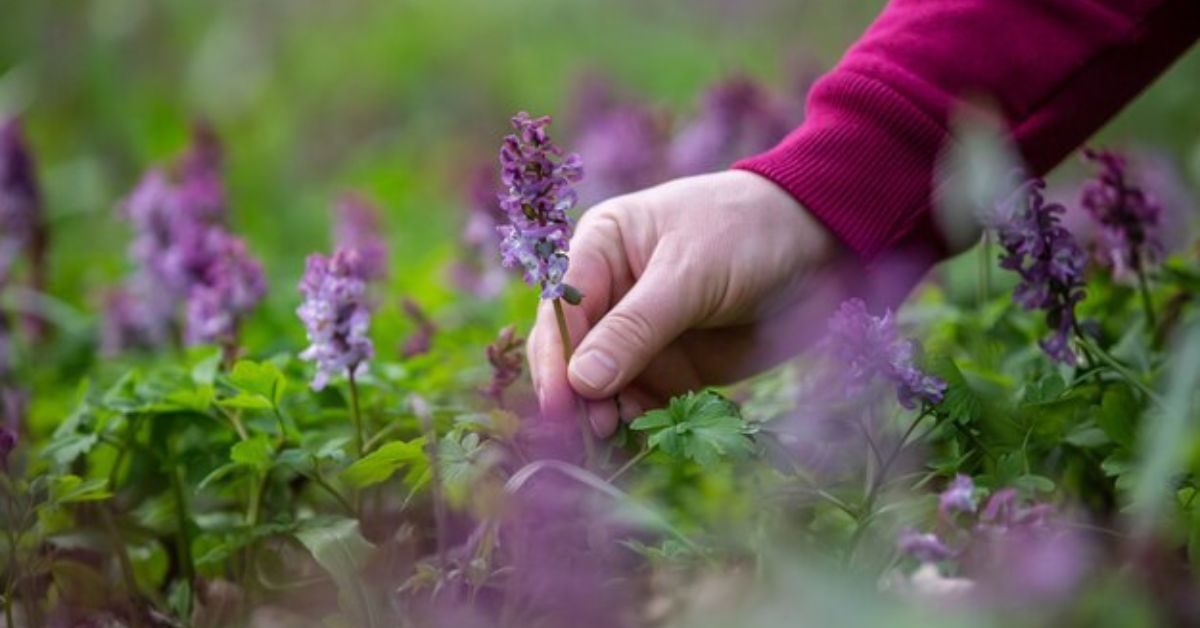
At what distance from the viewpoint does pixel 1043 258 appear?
1.54m

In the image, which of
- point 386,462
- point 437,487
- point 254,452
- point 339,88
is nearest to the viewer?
point 437,487

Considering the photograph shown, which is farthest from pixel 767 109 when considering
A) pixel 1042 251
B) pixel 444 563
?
pixel 444 563

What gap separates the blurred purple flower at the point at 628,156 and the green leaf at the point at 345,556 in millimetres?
1598

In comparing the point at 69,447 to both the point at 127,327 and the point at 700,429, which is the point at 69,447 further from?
the point at 127,327

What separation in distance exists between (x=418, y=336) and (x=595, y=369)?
2.43 feet

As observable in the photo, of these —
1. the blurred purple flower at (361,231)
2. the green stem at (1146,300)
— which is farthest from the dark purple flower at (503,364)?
the blurred purple flower at (361,231)

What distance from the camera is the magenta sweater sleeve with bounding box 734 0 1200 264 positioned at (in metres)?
1.73

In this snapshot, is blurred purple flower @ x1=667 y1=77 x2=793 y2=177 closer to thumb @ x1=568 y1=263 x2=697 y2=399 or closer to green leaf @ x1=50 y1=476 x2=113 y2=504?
thumb @ x1=568 y1=263 x2=697 y2=399

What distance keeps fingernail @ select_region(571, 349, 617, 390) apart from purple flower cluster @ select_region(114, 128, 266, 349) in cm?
81

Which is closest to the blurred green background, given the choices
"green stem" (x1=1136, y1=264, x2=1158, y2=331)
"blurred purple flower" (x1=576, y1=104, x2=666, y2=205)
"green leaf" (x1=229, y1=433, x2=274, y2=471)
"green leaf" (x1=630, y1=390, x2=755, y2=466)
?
"blurred purple flower" (x1=576, y1=104, x2=666, y2=205)

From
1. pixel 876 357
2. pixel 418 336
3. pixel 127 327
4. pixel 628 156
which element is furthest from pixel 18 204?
pixel 876 357

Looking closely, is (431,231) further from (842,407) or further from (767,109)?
(842,407)

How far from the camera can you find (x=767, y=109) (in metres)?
2.92

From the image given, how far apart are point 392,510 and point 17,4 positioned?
3578mm
